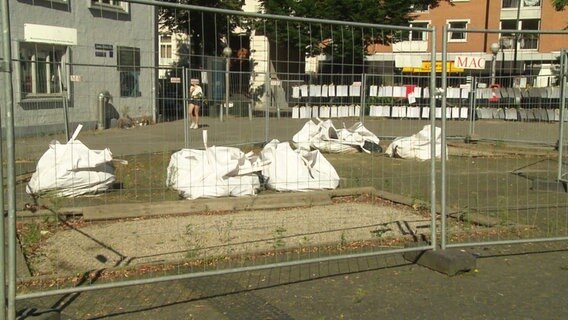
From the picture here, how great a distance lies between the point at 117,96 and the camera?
6.87 metres

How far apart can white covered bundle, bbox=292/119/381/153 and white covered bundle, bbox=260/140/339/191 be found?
4.28 meters

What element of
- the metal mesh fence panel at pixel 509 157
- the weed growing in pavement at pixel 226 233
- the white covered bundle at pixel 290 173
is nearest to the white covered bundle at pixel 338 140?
the metal mesh fence panel at pixel 509 157

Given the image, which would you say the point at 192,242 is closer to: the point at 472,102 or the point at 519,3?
the point at 472,102

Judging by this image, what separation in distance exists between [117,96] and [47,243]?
5.90ft

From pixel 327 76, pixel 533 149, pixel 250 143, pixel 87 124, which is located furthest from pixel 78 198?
pixel 533 149

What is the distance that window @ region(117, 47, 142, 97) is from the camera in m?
6.70

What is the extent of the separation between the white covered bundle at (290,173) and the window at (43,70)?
360 cm

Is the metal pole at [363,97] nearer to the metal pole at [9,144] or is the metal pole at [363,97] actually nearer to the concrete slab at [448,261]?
the concrete slab at [448,261]

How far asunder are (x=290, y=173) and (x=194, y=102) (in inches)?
117

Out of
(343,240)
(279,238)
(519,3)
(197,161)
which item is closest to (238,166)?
(197,161)

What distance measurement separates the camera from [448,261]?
17.6 feet

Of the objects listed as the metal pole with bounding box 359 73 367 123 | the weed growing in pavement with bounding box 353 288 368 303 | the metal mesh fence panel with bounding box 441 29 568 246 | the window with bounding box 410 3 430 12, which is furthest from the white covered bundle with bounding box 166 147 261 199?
the window with bounding box 410 3 430 12

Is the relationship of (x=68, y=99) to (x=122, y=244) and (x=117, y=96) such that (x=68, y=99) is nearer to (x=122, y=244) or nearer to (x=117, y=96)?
(x=117, y=96)

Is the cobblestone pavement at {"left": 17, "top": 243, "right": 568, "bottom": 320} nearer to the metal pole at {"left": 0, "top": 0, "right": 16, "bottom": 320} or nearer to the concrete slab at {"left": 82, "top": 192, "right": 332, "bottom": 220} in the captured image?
the metal pole at {"left": 0, "top": 0, "right": 16, "bottom": 320}
